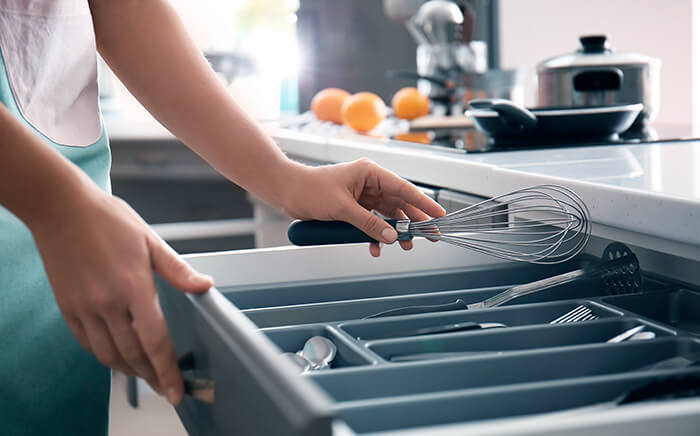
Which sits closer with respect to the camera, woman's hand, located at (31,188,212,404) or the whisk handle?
woman's hand, located at (31,188,212,404)

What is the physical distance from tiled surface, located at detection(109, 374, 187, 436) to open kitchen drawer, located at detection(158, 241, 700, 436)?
1392 mm

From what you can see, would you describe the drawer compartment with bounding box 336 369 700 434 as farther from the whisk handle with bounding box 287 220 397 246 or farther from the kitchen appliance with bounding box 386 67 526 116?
the kitchen appliance with bounding box 386 67 526 116

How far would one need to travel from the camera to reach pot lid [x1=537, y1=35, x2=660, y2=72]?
47.7 inches

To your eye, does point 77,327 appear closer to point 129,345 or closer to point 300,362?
point 129,345

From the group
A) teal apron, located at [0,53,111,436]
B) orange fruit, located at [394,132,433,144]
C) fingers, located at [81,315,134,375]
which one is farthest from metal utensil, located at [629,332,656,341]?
orange fruit, located at [394,132,433,144]

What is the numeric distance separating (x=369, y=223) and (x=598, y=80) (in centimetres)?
69

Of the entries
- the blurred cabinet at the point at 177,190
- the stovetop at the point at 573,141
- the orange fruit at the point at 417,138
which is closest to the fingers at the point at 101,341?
the stovetop at the point at 573,141

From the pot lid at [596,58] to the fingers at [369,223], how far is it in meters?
0.67

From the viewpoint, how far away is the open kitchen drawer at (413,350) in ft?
1.02

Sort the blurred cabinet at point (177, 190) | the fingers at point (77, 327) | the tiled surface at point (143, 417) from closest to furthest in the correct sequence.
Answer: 1. the fingers at point (77, 327)
2. the tiled surface at point (143, 417)
3. the blurred cabinet at point (177, 190)

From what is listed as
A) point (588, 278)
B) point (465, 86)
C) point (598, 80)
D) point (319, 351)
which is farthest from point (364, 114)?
point (319, 351)

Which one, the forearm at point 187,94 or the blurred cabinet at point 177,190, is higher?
the forearm at point 187,94

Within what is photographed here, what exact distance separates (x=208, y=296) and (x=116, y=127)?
2.02 metres

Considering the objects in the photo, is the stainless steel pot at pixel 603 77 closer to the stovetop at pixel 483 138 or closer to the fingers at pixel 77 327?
the stovetop at pixel 483 138
